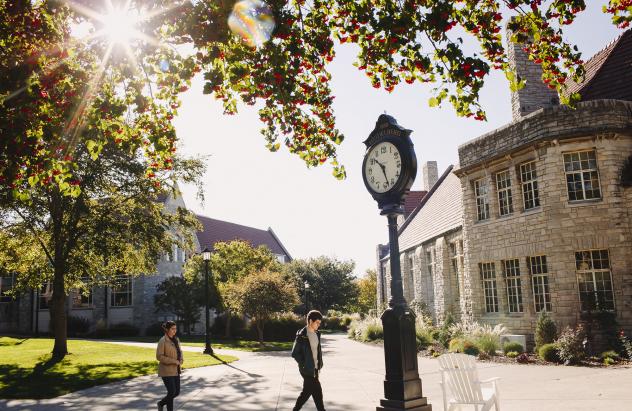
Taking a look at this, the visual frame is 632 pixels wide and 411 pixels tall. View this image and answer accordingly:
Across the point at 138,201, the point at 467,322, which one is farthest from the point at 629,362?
the point at 138,201

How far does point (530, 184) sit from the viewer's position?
17047mm

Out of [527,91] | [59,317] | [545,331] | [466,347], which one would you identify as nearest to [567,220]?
[545,331]

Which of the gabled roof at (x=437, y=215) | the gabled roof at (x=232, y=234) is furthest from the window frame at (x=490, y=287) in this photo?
the gabled roof at (x=232, y=234)

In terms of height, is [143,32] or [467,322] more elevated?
[143,32]

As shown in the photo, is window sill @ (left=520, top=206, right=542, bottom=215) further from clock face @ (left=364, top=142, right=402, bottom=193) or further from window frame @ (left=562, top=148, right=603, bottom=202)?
clock face @ (left=364, top=142, right=402, bottom=193)

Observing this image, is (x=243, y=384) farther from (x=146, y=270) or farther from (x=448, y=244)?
(x=448, y=244)

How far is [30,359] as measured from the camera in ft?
57.5

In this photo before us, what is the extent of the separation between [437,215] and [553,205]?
441 inches

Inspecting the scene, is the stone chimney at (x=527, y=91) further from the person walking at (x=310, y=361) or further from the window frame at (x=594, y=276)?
the person walking at (x=310, y=361)

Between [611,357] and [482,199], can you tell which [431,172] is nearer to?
[482,199]

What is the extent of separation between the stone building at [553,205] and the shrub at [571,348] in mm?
1345

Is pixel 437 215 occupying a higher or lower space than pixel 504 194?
higher

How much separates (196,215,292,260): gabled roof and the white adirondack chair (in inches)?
1564

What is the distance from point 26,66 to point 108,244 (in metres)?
12.9
